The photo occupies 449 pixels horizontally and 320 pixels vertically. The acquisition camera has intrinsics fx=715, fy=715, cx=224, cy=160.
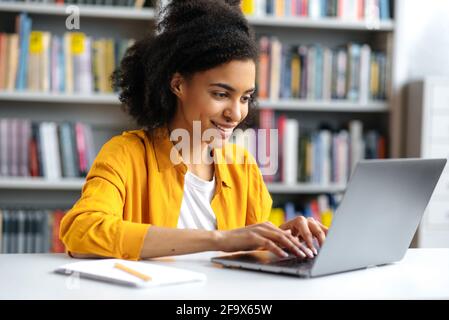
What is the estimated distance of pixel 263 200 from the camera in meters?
1.75

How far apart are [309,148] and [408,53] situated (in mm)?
673

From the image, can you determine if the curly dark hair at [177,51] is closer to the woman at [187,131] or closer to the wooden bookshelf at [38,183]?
the woman at [187,131]

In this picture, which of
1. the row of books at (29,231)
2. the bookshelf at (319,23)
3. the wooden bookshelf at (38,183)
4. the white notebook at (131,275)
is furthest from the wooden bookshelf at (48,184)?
the white notebook at (131,275)

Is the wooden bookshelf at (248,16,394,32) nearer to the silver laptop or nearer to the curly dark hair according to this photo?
the curly dark hair

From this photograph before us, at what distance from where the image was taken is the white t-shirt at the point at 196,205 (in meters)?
1.61

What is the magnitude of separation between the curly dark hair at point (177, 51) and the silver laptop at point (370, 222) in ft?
1.61

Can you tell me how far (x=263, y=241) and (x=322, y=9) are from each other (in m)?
2.09

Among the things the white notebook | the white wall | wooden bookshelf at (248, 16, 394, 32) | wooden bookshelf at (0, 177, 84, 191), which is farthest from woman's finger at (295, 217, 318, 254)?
the white wall

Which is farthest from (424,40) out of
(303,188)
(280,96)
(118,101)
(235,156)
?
(235,156)

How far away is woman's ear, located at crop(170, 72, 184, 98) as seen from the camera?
1611mm

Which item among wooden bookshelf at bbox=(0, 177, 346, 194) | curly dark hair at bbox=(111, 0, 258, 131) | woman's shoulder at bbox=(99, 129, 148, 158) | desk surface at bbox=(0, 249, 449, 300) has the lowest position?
wooden bookshelf at bbox=(0, 177, 346, 194)

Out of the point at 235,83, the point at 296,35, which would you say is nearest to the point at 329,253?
the point at 235,83

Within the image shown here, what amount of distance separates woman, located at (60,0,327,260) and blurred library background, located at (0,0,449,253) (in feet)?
4.03

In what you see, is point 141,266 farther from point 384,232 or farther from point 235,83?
point 235,83
